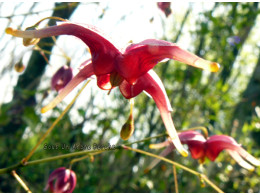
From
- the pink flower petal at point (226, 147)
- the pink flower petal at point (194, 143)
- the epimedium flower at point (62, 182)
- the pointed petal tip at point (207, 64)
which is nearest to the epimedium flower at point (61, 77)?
the epimedium flower at point (62, 182)

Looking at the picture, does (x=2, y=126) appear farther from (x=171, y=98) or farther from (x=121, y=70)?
(x=121, y=70)

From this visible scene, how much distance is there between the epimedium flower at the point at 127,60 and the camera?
55 centimetres

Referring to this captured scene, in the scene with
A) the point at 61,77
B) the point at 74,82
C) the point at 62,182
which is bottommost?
the point at 62,182

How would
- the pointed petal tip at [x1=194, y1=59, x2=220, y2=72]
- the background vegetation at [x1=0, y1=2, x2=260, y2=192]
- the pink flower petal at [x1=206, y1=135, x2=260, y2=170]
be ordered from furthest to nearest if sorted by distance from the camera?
the background vegetation at [x1=0, y1=2, x2=260, y2=192]
the pink flower petal at [x1=206, y1=135, x2=260, y2=170]
the pointed petal tip at [x1=194, y1=59, x2=220, y2=72]

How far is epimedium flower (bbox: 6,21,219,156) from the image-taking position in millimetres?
551

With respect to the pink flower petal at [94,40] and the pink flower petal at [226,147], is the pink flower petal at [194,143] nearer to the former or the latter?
the pink flower petal at [226,147]

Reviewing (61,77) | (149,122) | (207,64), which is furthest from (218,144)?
(149,122)

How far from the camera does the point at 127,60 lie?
1.93ft

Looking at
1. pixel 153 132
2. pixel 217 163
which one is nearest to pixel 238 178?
pixel 217 163

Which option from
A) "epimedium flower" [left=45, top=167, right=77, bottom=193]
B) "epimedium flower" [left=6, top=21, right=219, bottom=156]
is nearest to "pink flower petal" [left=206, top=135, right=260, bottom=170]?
"epimedium flower" [left=6, top=21, right=219, bottom=156]

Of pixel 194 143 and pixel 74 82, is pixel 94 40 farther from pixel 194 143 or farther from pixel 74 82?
pixel 194 143

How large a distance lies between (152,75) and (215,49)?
282 cm

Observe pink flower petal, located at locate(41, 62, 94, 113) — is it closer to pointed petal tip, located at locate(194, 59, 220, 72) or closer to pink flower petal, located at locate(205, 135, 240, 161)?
pointed petal tip, located at locate(194, 59, 220, 72)

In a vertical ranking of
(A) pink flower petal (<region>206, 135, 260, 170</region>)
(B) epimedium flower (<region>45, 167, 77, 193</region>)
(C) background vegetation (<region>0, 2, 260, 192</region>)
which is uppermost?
(A) pink flower petal (<region>206, 135, 260, 170</region>)
